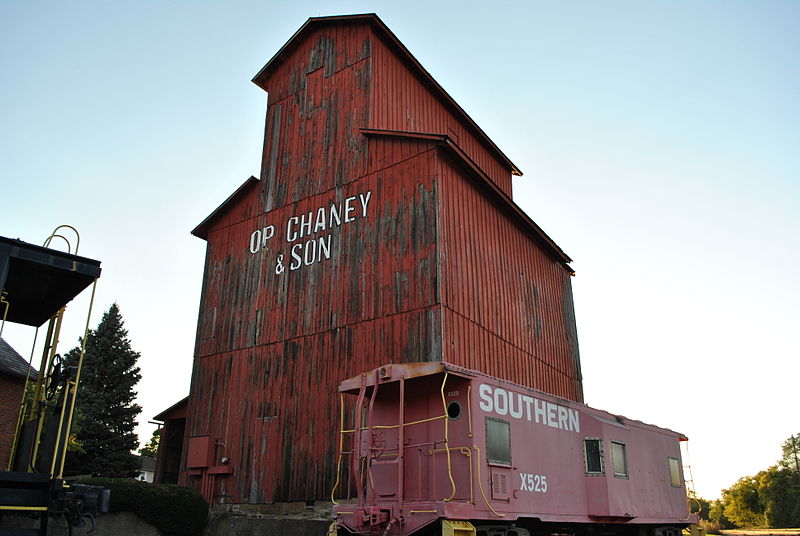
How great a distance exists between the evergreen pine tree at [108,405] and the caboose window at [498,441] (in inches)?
1168

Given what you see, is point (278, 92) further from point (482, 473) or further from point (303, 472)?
point (482, 473)

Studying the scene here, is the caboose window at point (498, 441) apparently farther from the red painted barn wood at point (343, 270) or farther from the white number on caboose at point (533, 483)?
the red painted barn wood at point (343, 270)

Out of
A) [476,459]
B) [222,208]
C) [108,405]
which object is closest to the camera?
[476,459]

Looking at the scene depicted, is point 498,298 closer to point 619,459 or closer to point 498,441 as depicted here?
point 619,459

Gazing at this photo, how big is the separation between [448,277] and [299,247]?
6082 mm

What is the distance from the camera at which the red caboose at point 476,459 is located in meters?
9.93

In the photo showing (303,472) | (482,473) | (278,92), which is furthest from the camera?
(278,92)

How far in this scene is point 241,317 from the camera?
21281 mm

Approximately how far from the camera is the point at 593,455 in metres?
13.1

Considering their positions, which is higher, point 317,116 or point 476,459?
point 317,116

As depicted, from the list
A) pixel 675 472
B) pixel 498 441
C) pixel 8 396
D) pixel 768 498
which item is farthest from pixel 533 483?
pixel 768 498

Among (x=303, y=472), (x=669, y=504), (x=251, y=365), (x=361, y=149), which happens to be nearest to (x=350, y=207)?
(x=361, y=149)

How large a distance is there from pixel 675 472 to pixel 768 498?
160 feet

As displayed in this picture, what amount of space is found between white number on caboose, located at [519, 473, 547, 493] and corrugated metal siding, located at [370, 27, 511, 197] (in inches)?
510
